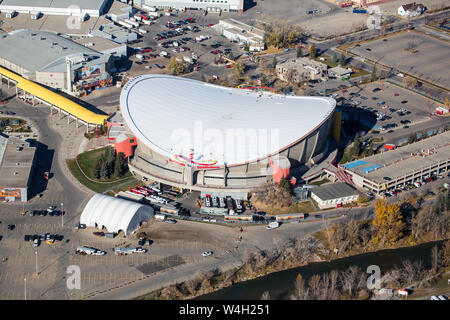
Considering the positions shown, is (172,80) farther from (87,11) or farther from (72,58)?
(87,11)

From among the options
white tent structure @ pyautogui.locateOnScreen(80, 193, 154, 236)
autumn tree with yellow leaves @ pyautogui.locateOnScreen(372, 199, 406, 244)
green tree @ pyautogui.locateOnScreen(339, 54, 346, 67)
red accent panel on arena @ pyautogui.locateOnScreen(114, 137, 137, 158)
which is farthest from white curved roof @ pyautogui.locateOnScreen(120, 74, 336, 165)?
green tree @ pyautogui.locateOnScreen(339, 54, 346, 67)

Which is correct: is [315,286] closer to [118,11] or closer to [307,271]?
[307,271]

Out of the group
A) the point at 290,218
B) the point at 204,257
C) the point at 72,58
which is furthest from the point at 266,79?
the point at 204,257

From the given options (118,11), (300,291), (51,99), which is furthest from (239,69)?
(300,291)

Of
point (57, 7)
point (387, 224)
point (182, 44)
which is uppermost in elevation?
point (57, 7)

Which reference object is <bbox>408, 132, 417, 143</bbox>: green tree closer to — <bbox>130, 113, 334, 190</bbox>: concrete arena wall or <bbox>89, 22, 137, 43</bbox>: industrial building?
<bbox>130, 113, 334, 190</bbox>: concrete arena wall

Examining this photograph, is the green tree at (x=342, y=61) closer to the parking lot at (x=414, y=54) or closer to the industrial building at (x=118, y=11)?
the parking lot at (x=414, y=54)

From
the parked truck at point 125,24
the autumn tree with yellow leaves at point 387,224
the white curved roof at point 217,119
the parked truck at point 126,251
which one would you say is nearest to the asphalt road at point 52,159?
the parked truck at point 126,251
